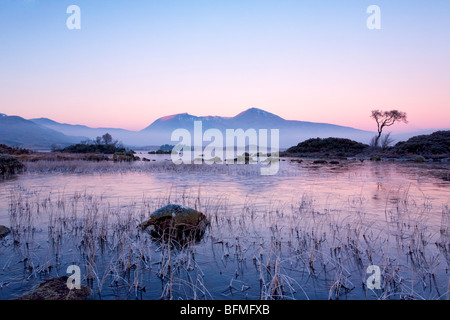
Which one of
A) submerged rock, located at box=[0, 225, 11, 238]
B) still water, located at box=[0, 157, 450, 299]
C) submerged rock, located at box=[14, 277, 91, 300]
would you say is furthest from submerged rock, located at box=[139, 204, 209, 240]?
submerged rock, located at box=[0, 225, 11, 238]

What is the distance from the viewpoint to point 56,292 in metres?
5.16

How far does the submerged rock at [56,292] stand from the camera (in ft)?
16.5

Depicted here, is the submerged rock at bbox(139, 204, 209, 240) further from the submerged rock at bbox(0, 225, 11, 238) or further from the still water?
the submerged rock at bbox(0, 225, 11, 238)

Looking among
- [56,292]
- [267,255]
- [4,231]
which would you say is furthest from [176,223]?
[4,231]

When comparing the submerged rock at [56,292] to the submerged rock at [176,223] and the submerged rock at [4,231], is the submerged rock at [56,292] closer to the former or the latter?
the submerged rock at [176,223]

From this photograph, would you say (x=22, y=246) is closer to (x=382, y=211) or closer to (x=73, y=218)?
(x=73, y=218)

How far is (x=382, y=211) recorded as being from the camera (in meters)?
12.2

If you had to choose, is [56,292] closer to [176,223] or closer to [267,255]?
[176,223]

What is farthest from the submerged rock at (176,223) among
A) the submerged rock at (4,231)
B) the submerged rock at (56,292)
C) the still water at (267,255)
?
the submerged rock at (4,231)

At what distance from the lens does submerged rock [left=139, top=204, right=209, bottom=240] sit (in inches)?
360

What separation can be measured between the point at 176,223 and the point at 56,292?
4.36 m
